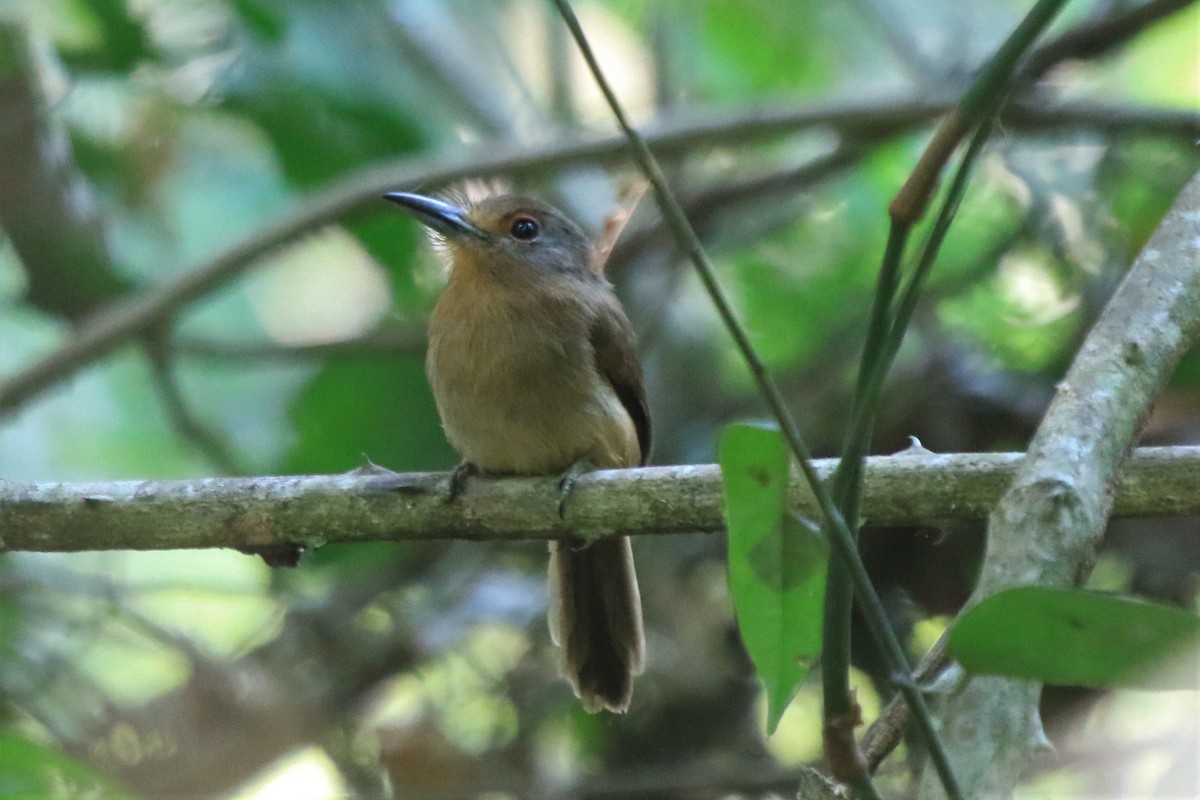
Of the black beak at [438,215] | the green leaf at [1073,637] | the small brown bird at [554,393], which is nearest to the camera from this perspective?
the green leaf at [1073,637]

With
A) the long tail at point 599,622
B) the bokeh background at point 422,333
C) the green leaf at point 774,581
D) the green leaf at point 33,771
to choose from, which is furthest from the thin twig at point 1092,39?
the green leaf at point 33,771

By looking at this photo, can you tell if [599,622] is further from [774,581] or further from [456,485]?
[774,581]

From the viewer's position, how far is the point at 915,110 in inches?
164

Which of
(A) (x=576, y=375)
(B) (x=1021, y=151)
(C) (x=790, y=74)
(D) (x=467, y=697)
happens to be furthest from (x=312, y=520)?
(C) (x=790, y=74)

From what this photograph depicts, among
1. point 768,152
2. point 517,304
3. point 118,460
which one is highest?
point 768,152

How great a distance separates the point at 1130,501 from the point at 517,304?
1.63m

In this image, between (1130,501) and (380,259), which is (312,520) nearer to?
(1130,501)

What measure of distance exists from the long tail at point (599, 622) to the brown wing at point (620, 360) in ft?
1.05

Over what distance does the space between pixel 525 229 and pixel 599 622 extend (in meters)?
1.04

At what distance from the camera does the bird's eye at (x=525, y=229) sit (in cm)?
356

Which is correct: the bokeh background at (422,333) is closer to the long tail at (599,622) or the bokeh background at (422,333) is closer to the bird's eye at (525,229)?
the long tail at (599,622)

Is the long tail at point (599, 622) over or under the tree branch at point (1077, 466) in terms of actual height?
over

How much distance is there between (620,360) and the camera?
3.28m

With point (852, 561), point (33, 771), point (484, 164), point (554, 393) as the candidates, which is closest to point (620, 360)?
point (554, 393)
